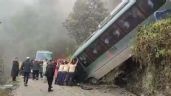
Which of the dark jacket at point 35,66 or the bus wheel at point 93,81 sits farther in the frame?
the dark jacket at point 35,66

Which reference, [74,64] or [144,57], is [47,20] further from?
[144,57]

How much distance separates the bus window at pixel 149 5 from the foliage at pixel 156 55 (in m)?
1.70

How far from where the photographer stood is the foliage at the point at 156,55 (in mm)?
16500

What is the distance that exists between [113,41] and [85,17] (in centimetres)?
2902

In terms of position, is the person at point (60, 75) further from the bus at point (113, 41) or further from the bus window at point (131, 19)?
the bus window at point (131, 19)

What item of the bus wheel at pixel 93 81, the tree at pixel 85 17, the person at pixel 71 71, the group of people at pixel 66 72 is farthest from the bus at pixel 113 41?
the tree at pixel 85 17

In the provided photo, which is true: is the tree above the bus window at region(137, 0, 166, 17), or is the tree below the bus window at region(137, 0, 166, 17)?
above

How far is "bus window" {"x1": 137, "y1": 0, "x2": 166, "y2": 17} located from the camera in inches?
805

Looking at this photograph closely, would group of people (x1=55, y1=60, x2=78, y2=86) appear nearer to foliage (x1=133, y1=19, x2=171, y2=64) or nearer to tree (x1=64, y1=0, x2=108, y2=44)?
foliage (x1=133, y1=19, x2=171, y2=64)

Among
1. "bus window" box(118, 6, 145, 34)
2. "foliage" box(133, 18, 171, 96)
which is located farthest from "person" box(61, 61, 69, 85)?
"foliage" box(133, 18, 171, 96)

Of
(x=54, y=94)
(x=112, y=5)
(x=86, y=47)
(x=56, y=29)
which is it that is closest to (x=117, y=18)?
(x=86, y=47)

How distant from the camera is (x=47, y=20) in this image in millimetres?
72938

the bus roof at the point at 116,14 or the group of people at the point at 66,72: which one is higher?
the bus roof at the point at 116,14

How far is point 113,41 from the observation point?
2245cm
